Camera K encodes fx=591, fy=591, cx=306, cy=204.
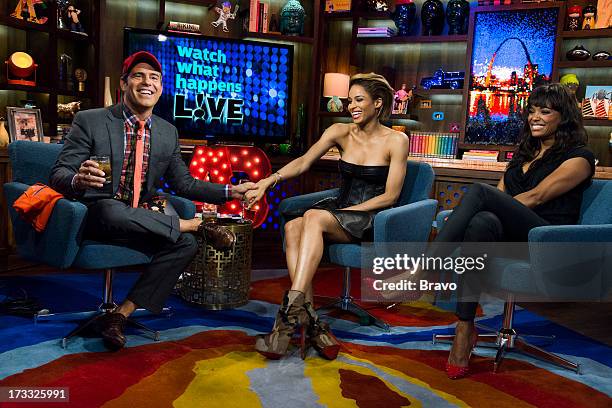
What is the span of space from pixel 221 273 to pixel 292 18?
8.95 ft

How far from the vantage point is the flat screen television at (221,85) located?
185 inches

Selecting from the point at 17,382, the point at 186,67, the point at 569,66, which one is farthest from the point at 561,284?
the point at 186,67

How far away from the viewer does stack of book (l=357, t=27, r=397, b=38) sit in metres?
5.11

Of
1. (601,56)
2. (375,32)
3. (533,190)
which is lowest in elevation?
(533,190)

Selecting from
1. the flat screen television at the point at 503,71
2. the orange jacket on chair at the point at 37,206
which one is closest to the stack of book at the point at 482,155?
the flat screen television at the point at 503,71

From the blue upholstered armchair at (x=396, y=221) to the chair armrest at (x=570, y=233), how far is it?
0.64 metres

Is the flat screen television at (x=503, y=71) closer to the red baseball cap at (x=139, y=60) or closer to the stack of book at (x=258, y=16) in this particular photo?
the stack of book at (x=258, y=16)

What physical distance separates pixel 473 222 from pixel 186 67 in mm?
2981

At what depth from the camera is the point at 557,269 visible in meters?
2.44

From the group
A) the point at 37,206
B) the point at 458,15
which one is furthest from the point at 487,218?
the point at 458,15

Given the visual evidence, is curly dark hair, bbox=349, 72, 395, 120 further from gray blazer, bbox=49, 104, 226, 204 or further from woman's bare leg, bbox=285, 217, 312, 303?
gray blazer, bbox=49, 104, 226, 204

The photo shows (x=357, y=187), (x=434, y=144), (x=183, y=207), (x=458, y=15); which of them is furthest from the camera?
(x=434, y=144)

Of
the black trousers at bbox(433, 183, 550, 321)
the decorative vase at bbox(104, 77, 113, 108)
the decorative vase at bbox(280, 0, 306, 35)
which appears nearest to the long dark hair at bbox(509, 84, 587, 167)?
the black trousers at bbox(433, 183, 550, 321)

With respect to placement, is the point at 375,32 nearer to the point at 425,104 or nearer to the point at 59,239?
the point at 425,104
